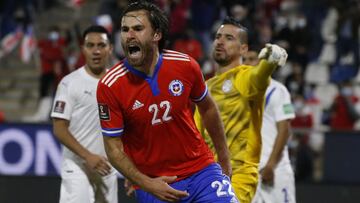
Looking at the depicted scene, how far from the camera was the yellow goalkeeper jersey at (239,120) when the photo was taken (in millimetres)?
8164

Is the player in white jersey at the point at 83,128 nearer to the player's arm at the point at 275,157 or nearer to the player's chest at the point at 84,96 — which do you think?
the player's chest at the point at 84,96

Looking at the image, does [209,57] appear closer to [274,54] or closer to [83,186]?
[83,186]

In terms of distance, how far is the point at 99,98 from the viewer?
22.1 ft

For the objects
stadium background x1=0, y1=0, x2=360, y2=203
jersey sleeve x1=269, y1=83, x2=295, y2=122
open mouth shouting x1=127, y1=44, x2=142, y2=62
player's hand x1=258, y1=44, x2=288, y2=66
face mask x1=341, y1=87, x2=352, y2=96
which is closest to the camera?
open mouth shouting x1=127, y1=44, x2=142, y2=62

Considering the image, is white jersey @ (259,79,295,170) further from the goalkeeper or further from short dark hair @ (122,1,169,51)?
short dark hair @ (122,1,169,51)

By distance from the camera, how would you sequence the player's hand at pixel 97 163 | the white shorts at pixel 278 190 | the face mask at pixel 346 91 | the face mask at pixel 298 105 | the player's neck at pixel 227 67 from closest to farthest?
the player's neck at pixel 227 67 → the player's hand at pixel 97 163 → the white shorts at pixel 278 190 → the face mask at pixel 298 105 → the face mask at pixel 346 91

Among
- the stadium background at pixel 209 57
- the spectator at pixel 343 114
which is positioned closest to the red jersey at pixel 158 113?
the stadium background at pixel 209 57

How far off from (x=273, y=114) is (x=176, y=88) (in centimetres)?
341

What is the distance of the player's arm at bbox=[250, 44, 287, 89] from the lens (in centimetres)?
689


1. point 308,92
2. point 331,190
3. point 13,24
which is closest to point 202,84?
point 331,190

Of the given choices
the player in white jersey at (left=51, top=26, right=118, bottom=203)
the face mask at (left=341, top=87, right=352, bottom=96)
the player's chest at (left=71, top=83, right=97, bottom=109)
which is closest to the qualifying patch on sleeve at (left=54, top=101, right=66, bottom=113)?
the player in white jersey at (left=51, top=26, right=118, bottom=203)

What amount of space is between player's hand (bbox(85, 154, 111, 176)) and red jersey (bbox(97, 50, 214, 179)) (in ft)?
7.21

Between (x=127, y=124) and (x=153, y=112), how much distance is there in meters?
0.22

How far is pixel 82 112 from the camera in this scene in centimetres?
945
